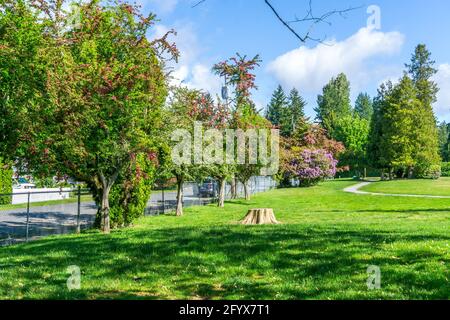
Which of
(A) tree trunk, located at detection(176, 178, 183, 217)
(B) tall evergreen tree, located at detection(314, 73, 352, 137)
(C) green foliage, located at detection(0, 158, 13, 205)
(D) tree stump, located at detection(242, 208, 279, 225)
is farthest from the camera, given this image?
(B) tall evergreen tree, located at detection(314, 73, 352, 137)

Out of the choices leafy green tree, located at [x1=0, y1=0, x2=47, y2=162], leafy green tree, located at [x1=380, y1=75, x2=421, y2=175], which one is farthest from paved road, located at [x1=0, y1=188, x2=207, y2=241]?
leafy green tree, located at [x1=380, y1=75, x2=421, y2=175]

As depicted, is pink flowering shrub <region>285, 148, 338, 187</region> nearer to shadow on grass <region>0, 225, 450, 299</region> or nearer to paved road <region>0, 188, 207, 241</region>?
paved road <region>0, 188, 207, 241</region>

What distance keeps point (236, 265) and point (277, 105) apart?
236 ft

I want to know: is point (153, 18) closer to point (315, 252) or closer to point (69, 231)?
point (69, 231)

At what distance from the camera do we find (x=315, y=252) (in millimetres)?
7949

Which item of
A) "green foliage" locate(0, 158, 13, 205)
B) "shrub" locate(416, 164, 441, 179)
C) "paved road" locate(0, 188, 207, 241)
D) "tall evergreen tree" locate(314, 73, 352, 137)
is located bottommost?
"paved road" locate(0, 188, 207, 241)

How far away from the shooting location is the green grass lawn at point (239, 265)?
239 inches

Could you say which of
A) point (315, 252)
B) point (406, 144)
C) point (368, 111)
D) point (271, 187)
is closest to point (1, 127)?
point (315, 252)

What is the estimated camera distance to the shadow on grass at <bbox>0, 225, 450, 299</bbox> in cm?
608

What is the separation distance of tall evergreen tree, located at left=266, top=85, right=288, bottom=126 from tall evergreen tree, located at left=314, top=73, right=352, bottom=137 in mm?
11492

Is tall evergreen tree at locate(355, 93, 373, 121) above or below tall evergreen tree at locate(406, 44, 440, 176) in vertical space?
above

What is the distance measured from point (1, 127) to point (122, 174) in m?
4.88

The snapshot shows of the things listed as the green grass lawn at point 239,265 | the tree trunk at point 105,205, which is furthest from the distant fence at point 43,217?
the green grass lawn at point 239,265

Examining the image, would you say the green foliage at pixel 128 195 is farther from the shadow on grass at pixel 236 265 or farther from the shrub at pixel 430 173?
the shrub at pixel 430 173
